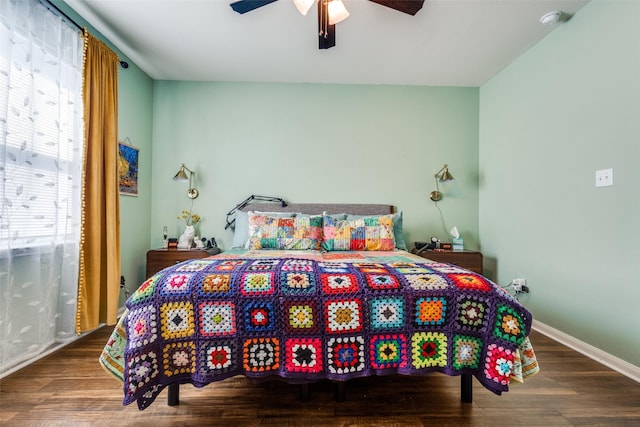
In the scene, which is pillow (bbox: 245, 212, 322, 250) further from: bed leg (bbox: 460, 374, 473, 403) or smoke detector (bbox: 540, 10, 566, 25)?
smoke detector (bbox: 540, 10, 566, 25)

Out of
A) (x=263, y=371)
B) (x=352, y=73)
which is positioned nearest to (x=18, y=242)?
(x=263, y=371)

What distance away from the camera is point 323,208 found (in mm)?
3211

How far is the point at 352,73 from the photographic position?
10.0 feet

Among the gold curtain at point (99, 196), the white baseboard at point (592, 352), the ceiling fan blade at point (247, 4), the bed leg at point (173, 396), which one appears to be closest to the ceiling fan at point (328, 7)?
the ceiling fan blade at point (247, 4)

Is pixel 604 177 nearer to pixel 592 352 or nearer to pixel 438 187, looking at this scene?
pixel 592 352

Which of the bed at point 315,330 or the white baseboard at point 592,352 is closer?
the bed at point 315,330

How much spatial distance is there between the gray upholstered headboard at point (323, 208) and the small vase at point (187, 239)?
1.96 ft

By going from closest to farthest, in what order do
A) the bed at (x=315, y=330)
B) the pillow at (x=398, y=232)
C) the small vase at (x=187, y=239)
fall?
the bed at (x=315, y=330) → the pillow at (x=398, y=232) → the small vase at (x=187, y=239)

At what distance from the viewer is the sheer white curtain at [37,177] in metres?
1.67

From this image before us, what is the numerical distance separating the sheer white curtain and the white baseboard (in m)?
3.71

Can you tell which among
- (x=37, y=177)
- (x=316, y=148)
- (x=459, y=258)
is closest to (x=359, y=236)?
(x=459, y=258)

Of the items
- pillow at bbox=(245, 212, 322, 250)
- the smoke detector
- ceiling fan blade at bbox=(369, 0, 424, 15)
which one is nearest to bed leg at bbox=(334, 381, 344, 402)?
pillow at bbox=(245, 212, 322, 250)

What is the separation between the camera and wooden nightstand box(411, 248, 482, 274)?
9.63ft

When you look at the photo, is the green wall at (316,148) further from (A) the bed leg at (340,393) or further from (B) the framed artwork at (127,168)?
(A) the bed leg at (340,393)
